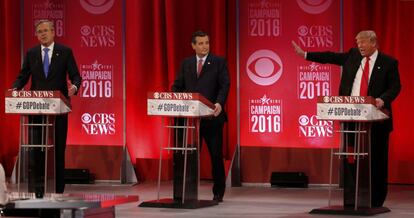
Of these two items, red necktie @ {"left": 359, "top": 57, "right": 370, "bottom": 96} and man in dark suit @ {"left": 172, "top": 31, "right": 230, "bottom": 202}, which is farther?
man in dark suit @ {"left": 172, "top": 31, "right": 230, "bottom": 202}

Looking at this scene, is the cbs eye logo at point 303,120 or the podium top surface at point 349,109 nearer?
Result: the podium top surface at point 349,109

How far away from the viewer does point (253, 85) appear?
34.3 ft

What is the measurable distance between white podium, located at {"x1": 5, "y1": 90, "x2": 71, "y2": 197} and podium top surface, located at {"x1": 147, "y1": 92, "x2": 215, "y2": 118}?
0.74 metres

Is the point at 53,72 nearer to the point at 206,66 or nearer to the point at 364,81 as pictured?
the point at 206,66

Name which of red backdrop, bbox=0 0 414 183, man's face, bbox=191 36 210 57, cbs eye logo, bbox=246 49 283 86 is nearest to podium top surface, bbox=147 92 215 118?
man's face, bbox=191 36 210 57

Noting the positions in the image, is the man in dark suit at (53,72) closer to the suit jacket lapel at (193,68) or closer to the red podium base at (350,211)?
the suit jacket lapel at (193,68)

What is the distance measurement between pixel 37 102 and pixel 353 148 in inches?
98.3

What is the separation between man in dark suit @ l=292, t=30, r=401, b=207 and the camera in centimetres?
822

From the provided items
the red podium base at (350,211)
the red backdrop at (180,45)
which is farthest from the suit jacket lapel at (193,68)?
the red backdrop at (180,45)

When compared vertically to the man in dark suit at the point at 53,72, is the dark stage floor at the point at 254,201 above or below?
below

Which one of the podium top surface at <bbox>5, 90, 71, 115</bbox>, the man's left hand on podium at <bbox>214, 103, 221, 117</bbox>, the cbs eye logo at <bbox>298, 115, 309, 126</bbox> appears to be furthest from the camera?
the cbs eye logo at <bbox>298, 115, 309, 126</bbox>

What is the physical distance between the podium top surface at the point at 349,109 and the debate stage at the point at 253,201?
0.78 m

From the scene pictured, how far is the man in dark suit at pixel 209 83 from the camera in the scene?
8.82 meters

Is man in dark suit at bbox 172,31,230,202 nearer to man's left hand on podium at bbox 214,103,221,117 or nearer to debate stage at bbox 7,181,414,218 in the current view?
man's left hand on podium at bbox 214,103,221,117
